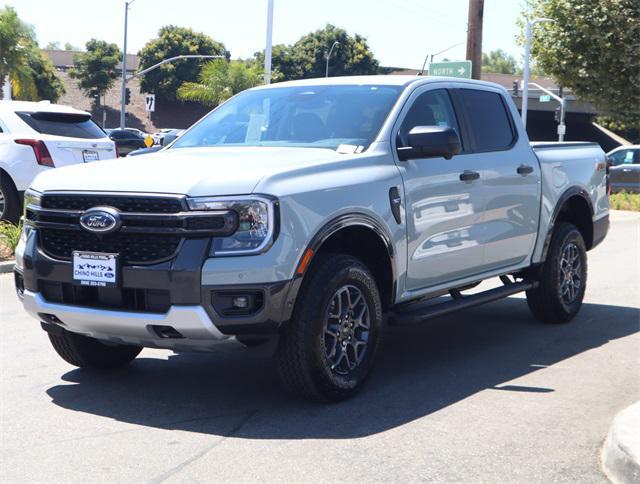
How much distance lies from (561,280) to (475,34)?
38.8ft

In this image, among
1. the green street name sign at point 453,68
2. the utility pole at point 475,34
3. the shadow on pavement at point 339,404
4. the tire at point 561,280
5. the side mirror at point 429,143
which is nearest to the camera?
the shadow on pavement at point 339,404

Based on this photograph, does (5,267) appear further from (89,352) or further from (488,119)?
(488,119)

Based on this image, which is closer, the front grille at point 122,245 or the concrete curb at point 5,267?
the front grille at point 122,245

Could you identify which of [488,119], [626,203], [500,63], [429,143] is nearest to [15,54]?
[626,203]

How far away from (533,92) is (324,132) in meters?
71.0

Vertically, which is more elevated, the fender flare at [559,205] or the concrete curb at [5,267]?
the fender flare at [559,205]

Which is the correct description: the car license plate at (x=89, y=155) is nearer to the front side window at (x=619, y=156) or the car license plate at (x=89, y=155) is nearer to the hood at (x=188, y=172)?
the hood at (x=188, y=172)

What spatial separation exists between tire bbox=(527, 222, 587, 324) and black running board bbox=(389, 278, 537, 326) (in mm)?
416

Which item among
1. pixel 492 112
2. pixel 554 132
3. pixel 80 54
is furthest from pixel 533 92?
pixel 492 112

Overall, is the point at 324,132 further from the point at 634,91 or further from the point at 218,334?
the point at 634,91

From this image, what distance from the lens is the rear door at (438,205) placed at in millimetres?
6402

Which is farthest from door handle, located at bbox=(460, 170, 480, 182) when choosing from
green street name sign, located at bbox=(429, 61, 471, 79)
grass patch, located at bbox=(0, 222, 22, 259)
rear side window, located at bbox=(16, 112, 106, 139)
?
green street name sign, located at bbox=(429, 61, 471, 79)

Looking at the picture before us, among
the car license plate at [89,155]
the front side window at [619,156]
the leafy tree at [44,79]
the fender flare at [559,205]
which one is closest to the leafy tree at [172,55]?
the leafy tree at [44,79]

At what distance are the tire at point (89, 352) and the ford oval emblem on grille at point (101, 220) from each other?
96cm
